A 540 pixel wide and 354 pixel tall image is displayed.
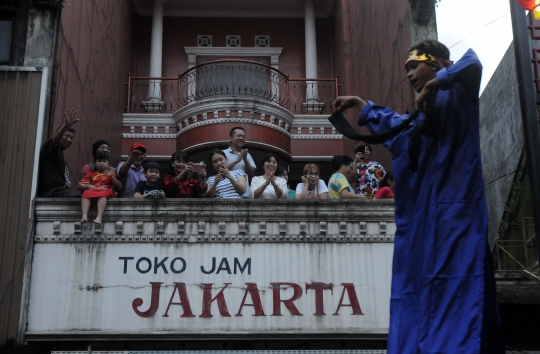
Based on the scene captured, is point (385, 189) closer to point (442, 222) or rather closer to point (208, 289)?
point (208, 289)

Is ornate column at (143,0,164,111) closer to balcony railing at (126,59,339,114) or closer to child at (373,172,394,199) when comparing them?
balcony railing at (126,59,339,114)

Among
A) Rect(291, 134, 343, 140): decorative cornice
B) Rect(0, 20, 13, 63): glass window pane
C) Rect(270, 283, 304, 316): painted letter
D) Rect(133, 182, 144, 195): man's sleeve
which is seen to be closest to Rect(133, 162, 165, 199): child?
Rect(133, 182, 144, 195): man's sleeve

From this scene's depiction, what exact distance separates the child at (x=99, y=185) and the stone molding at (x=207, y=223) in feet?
0.46

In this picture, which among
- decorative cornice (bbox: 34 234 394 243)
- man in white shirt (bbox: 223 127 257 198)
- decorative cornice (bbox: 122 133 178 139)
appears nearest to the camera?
decorative cornice (bbox: 34 234 394 243)

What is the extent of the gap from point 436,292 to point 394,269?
1.25 feet

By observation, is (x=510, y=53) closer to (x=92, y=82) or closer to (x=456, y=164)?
(x=92, y=82)

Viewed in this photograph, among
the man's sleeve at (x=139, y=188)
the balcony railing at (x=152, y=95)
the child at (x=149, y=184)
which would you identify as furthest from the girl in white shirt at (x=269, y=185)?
the balcony railing at (x=152, y=95)

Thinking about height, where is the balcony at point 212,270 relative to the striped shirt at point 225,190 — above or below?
below

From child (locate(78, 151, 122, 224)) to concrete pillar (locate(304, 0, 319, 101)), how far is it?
34.2 ft

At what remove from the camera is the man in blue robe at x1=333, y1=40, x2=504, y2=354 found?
4.46 meters

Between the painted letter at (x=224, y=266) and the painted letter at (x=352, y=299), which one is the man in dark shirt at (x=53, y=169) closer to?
the painted letter at (x=224, y=266)

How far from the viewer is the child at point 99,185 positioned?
989cm

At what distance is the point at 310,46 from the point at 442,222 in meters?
16.5

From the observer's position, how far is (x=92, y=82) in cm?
1444
